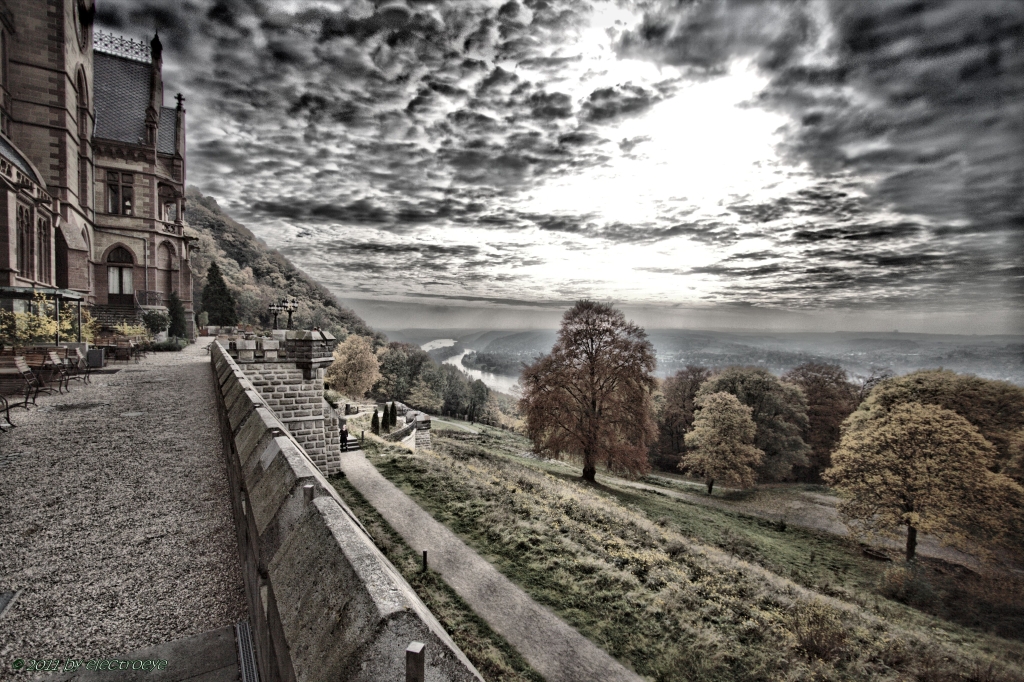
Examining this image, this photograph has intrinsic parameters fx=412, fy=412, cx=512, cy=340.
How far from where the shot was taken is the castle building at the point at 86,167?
2050cm

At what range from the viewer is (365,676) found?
1291 millimetres

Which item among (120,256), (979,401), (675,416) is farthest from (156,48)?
(979,401)

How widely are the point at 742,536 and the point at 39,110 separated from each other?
43.8 metres

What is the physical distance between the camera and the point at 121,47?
108ft

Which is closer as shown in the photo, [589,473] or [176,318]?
[589,473]

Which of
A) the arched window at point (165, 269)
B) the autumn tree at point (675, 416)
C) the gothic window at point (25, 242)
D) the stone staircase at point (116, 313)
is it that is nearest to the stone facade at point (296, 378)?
the gothic window at point (25, 242)

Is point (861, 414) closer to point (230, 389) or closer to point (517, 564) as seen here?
point (517, 564)

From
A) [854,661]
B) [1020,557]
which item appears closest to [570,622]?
[854,661]

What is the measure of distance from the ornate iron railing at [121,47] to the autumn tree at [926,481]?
5541 cm

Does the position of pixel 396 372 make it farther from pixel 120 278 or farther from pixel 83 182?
pixel 83 182

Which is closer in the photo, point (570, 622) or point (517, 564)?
point (570, 622)

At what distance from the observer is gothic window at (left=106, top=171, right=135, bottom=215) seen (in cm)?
2973

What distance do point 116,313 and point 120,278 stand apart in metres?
2.84

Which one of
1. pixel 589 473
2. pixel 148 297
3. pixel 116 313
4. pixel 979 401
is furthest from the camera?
pixel 148 297
